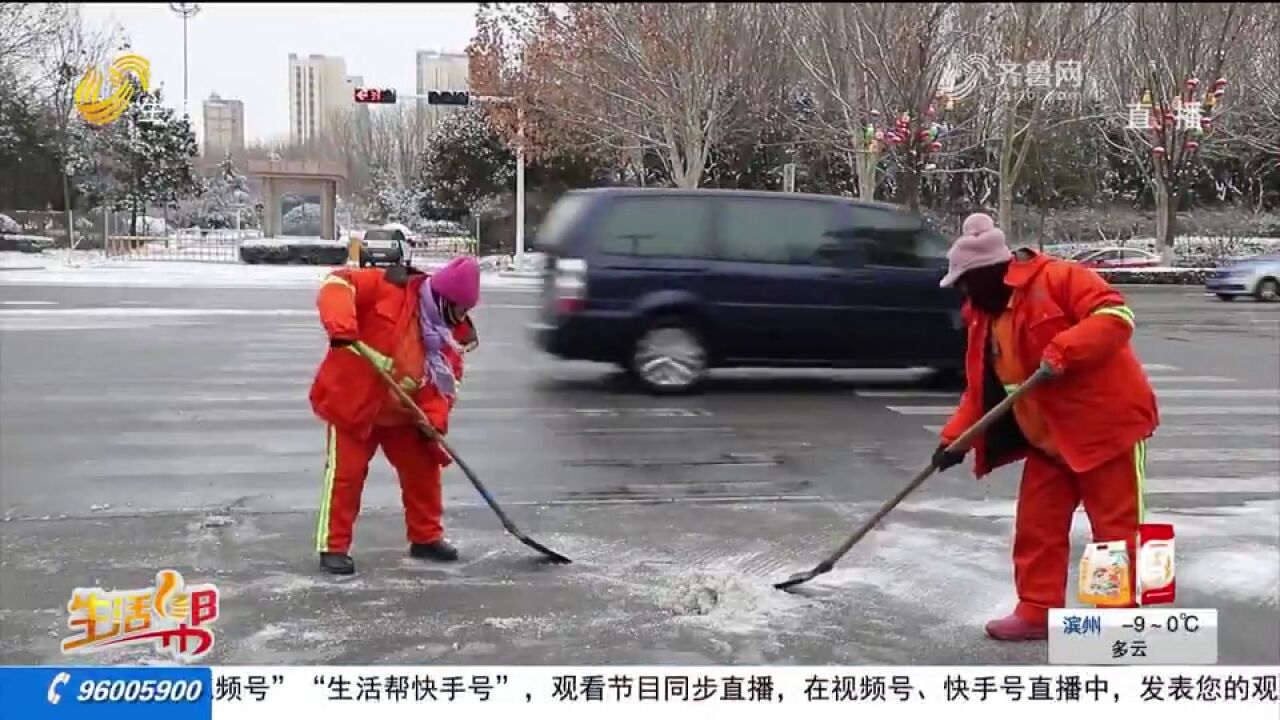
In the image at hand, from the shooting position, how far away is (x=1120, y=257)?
2.76 meters

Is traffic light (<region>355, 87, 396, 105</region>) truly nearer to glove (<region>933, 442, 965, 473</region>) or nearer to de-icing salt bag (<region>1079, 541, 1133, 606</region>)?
glove (<region>933, 442, 965, 473</region>)

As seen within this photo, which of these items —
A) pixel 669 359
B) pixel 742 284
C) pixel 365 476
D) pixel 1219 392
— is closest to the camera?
pixel 365 476

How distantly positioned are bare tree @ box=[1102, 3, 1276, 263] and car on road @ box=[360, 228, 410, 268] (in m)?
1.56

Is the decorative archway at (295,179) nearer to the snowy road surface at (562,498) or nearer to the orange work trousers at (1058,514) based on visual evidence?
the snowy road surface at (562,498)

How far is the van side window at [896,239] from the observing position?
2771 millimetres

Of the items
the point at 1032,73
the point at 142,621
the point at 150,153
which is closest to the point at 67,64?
the point at 150,153

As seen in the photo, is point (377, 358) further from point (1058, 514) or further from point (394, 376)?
point (1058, 514)

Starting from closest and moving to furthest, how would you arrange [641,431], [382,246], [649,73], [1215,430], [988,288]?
[649,73] → [988,288] → [382,246] → [1215,430] → [641,431]

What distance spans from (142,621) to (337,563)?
1159mm

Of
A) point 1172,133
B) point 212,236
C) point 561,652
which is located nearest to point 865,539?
point 561,652

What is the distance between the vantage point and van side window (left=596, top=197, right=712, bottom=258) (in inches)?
122

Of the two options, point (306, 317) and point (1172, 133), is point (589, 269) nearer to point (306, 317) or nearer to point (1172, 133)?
point (306, 317)

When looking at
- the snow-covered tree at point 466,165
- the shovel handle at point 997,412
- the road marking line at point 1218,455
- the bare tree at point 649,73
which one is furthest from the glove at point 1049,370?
the road marking line at point 1218,455

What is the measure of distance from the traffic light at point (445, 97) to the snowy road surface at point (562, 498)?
2.61ft
